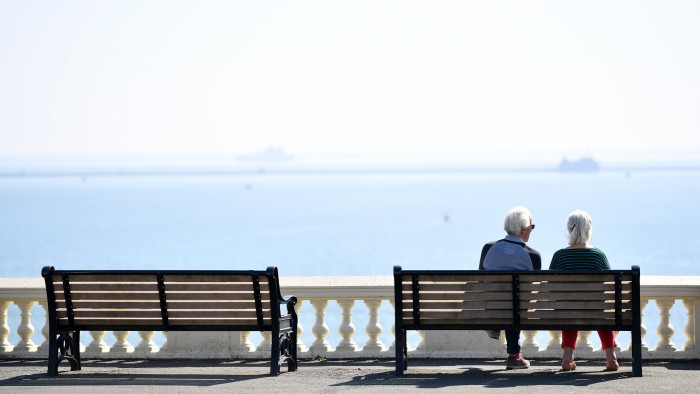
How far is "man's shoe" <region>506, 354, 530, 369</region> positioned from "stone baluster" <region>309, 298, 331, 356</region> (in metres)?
1.59

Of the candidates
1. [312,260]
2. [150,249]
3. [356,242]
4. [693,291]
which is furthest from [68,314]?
[356,242]

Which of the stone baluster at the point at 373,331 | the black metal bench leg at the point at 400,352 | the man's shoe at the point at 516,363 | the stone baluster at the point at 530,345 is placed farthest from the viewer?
the stone baluster at the point at 373,331

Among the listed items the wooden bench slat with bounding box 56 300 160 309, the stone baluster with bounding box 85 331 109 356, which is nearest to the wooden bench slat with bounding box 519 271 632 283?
the wooden bench slat with bounding box 56 300 160 309

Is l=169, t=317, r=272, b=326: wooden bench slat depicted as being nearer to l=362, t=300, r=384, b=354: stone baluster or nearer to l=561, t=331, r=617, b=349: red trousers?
l=362, t=300, r=384, b=354: stone baluster

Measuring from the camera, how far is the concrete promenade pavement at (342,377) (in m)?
7.97

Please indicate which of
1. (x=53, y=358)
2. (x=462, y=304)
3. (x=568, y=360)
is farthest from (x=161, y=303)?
(x=568, y=360)

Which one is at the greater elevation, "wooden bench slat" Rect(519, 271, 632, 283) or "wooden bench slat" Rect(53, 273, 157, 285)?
"wooden bench slat" Rect(53, 273, 157, 285)

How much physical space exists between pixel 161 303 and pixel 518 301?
8.30 ft

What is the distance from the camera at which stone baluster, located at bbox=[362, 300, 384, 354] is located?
974 cm

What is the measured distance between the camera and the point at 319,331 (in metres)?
10.0

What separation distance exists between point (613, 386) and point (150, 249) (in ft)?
308

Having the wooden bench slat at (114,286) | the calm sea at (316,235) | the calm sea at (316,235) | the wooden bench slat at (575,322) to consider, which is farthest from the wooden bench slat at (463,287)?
the calm sea at (316,235)

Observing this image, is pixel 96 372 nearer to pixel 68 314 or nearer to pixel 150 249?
pixel 68 314

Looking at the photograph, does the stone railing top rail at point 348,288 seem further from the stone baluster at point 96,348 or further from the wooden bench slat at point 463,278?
the wooden bench slat at point 463,278
